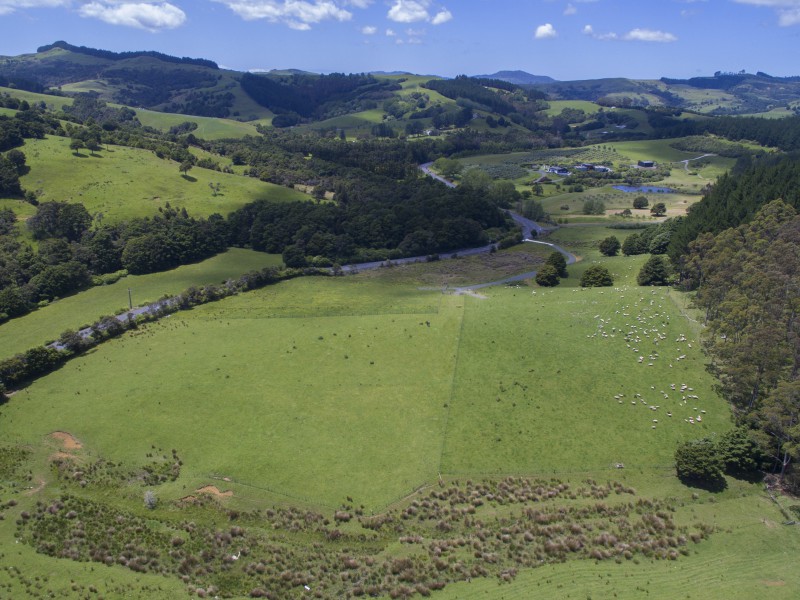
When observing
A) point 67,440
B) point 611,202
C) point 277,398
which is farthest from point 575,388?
point 611,202

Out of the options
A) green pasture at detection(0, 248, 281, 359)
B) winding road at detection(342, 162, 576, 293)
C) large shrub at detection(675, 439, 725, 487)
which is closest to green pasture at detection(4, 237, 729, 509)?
large shrub at detection(675, 439, 725, 487)

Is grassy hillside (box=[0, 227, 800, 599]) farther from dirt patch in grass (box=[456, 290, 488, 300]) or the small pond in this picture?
the small pond

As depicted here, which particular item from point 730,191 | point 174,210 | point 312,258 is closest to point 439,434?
point 312,258

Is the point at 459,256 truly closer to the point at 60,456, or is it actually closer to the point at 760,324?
the point at 760,324

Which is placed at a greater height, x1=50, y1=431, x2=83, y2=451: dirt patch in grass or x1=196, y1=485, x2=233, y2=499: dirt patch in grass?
x1=50, y1=431, x2=83, y2=451: dirt patch in grass

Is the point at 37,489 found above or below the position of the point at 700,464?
below

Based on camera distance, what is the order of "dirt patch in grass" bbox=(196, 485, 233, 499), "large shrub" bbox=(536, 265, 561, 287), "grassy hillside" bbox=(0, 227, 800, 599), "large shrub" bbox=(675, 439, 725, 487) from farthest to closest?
"large shrub" bbox=(536, 265, 561, 287)
"dirt patch in grass" bbox=(196, 485, 233, 499)
"large shrub" bbox=(675, 439, 725, 487)
"grassy hillside" bbox=(0, 227, 800, 599)

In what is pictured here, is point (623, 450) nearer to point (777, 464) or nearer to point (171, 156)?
point (777, 464)
